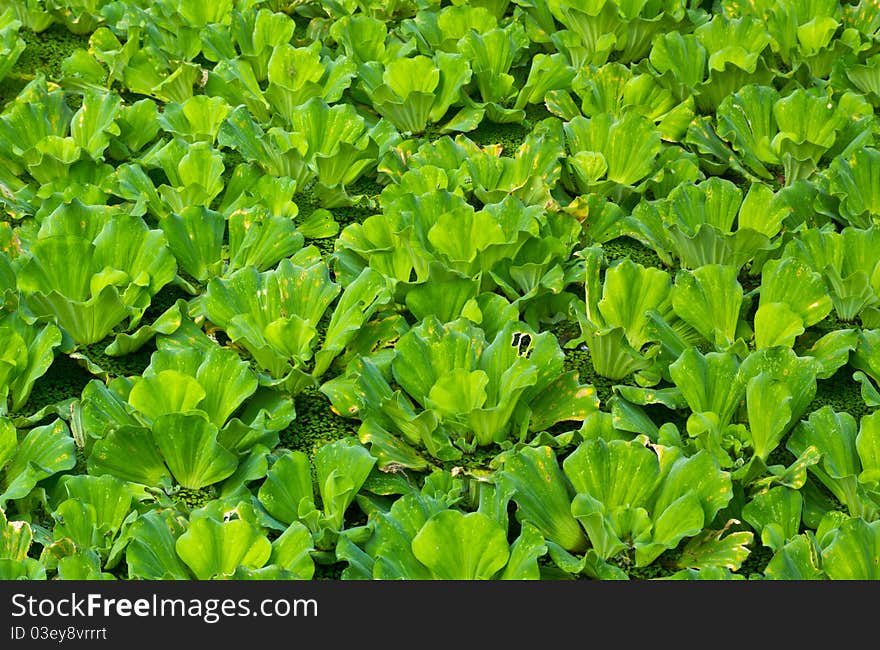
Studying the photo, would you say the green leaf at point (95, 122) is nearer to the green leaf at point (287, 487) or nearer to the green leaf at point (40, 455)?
the green leaf at point (40, 455)

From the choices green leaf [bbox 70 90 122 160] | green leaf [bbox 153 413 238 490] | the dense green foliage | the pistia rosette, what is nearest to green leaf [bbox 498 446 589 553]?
the dense green foliage

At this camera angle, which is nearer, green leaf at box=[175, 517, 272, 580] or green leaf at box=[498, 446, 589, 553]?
green leaf at box=[175, 517, 272, 580]

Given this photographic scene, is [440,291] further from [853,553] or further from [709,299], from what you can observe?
[853,553]

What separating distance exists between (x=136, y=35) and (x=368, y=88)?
0.68 m

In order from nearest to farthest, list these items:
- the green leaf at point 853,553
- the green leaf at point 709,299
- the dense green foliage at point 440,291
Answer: the green leaf at point 853,553 < the dense green foliage at point 440,291 < the green leaf at point 709,299

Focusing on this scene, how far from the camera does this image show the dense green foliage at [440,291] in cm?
202

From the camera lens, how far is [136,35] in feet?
10.7

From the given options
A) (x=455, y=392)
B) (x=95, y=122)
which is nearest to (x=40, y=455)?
(x=455, y=392)

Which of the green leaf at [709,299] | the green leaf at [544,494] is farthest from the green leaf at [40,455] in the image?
the green leaf at [709,299]

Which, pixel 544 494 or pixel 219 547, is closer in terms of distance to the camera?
pixel 219 547

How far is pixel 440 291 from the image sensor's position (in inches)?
96.3

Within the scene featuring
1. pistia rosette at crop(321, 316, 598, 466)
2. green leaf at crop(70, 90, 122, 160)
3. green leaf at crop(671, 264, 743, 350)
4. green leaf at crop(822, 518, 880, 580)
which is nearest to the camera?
green leaf at crop(822, 518, 880, 580)

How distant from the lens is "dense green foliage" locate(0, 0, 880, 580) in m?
2.02

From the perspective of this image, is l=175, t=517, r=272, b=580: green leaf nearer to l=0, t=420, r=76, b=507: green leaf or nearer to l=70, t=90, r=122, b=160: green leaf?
l=0, t=420, r=76, b=507: green leaf
